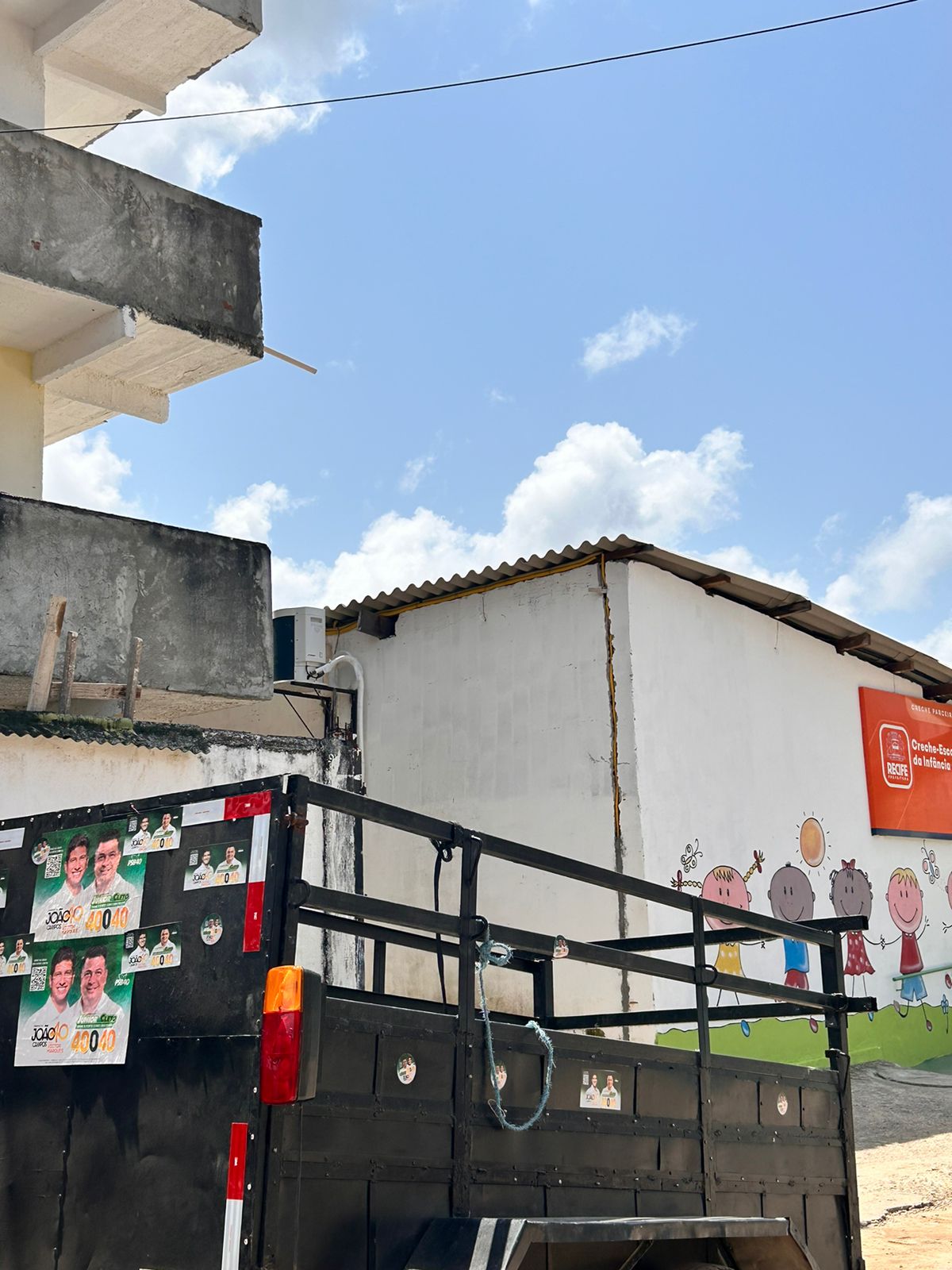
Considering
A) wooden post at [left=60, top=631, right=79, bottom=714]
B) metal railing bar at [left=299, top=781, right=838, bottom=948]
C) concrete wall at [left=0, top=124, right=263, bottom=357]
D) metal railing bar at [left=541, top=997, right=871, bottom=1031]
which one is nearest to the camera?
metal railing bar at [left=299, top=781, right=838, bottom=948]

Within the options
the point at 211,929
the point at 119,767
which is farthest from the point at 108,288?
the point at 211,929

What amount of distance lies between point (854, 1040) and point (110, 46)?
1328cm

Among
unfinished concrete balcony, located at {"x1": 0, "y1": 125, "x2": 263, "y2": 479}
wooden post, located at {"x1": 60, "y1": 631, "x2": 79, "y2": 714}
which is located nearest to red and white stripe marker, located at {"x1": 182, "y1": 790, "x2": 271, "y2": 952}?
wooden post, located at {"x1": 60, "y1": 631, "x2": 79, "y2": 714}

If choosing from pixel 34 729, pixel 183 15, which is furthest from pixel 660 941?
pixel 183 15

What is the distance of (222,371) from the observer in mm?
12742

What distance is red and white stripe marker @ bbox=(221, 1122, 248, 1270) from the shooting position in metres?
3.34

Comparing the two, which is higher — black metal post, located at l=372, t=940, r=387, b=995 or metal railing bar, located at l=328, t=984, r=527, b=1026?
black metal post, located at l=372, t=940, r=387, b=995

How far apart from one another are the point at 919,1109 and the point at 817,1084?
343 inches

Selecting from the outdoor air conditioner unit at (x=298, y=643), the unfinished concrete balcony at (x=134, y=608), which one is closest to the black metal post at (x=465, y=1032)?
the unfinished concrete balcony at (x=134, y=608)

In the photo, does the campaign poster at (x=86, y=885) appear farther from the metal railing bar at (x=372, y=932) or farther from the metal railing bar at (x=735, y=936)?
the metal railing bar at (x=735, y=936)

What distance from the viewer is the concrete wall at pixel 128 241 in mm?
10906

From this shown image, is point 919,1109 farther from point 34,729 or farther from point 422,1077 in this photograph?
point 422,1077

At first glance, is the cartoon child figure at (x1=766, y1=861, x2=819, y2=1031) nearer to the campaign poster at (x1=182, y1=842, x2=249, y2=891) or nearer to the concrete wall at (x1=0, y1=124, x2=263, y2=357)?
the concrete wall at (x1=0, y1=124, x2=263, y2=357)

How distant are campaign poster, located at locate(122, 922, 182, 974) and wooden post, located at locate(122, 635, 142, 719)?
19.1ft
